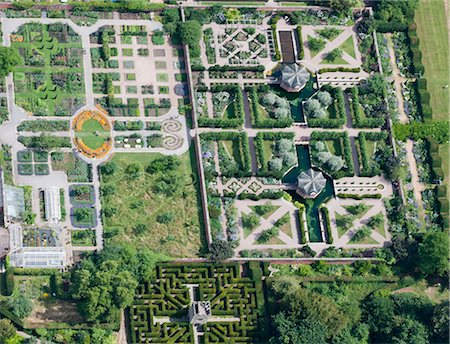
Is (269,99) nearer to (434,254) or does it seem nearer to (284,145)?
(284,145)

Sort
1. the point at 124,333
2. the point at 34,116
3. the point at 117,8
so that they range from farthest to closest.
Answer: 1. the point at 117,8
2. the point at 34,116
3. the point at 124,333

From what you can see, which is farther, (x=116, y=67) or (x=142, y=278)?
(x=116, y=67)

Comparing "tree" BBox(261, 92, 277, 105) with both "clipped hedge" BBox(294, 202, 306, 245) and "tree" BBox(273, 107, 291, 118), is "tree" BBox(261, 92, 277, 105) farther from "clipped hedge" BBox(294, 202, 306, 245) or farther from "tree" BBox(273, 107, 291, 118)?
"clipped hedge" BBox(294, 202, 306, 245)

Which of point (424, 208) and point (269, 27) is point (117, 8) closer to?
point (269, 27)

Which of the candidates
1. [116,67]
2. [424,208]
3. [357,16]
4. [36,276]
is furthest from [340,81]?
[36,276]

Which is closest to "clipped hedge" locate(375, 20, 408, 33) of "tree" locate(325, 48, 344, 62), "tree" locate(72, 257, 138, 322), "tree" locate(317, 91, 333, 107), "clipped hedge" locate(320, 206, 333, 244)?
"tree" locate(325, 48, 344, 62)

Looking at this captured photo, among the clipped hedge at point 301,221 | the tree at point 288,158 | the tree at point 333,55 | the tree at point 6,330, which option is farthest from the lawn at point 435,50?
the tree at point 6,330
